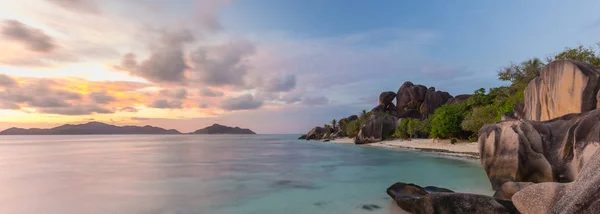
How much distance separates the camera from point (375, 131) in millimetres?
79125

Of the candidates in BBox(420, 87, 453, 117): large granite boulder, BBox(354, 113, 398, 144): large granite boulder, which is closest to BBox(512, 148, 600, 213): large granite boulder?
BBox(354, 113, 398, 144): large granite boulder

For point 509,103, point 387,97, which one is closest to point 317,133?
point 387,97

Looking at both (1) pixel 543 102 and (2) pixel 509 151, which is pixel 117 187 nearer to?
(2) pixel 509 151

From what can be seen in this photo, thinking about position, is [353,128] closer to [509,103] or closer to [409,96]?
[409,96]

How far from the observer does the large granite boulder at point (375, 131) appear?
78.1m

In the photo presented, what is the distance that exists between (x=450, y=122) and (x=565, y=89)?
35.8 metres

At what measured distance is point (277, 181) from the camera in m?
18.6

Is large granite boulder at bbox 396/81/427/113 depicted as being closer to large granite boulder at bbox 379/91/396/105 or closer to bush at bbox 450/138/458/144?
large granite boulder at bbox 379/91/396/105

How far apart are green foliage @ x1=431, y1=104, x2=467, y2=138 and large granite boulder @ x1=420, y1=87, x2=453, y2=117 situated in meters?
40.8

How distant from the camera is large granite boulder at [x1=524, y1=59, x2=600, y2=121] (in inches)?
509

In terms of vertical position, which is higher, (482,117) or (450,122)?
(482,117)

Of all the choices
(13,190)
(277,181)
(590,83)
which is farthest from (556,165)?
(13,190)

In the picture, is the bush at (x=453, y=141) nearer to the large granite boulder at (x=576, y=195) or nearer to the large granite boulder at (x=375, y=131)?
the large granite boulder at (x=375, y=131)

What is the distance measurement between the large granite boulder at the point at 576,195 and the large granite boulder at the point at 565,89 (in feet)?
32.3
